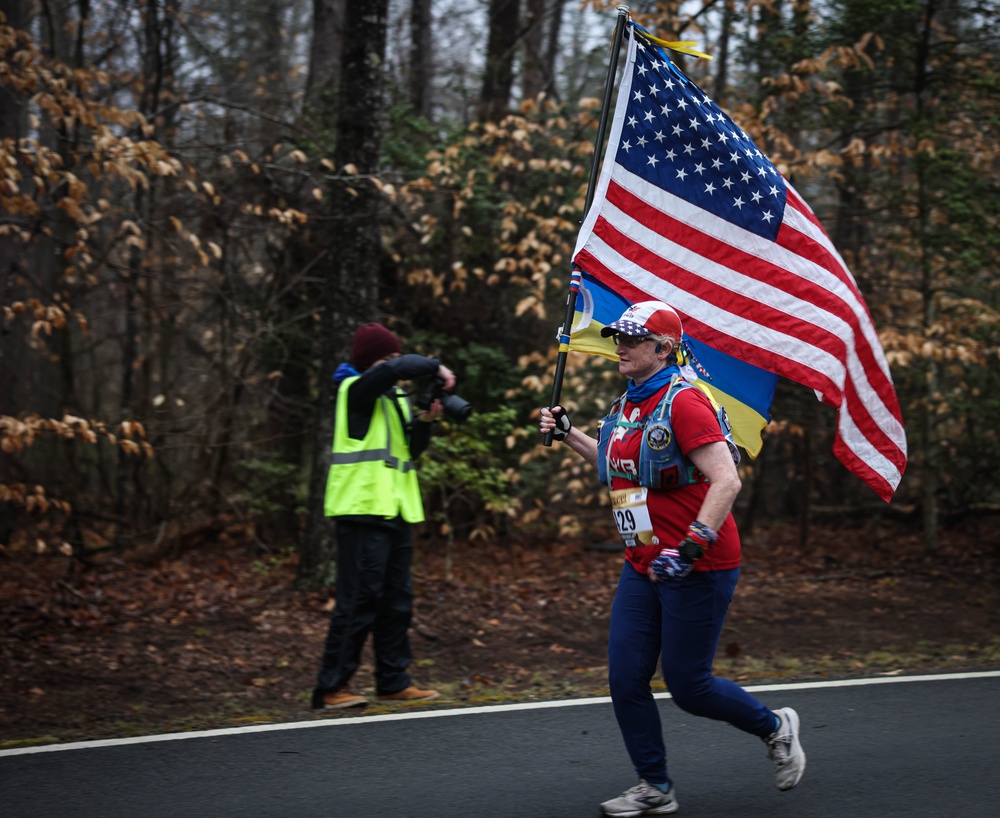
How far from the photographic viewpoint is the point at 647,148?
17.9 ft

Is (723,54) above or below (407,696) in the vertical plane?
above

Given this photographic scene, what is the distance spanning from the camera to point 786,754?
179 inches

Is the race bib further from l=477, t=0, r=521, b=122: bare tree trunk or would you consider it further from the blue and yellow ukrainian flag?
l=477, t=0, r=521, b=122: bare tree trunk

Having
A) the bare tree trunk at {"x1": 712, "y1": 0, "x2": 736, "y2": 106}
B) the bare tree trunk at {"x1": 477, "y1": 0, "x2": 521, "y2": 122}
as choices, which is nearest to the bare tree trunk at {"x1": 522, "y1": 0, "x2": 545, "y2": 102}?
the bare tree trunk at {"x1": 477, "y1": 0, "x2": 521, "y2": 122}

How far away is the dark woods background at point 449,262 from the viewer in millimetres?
11188

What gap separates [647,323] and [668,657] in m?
1.33

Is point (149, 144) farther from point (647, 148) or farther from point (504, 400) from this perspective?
point (504, 400)

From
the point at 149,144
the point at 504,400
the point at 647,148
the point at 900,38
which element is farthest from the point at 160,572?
the point at 900,38

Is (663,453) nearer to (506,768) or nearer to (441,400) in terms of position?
(506,768)

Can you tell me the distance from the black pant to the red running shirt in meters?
2.34

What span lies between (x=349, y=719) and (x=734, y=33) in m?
9.19

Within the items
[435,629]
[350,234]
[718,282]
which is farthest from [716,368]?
[350,234]

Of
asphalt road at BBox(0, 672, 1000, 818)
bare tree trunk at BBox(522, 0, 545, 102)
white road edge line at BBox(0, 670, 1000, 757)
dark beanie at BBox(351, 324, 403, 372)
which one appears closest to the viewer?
asphalt road at BBox(0, 672, 1000, 818)

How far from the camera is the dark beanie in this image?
258 inches
